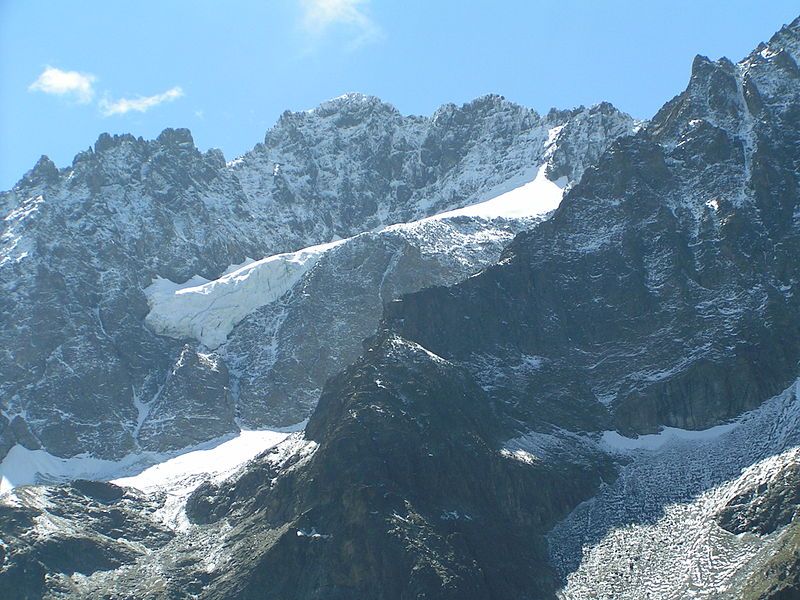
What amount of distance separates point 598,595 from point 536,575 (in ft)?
25.8

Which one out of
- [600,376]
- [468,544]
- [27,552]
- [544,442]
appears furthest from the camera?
[600,376]

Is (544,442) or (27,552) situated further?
(544,442)

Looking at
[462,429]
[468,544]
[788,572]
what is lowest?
[788,572]

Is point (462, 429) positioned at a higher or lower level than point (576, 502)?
higher

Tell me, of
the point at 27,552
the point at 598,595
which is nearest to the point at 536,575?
the point at 598,595

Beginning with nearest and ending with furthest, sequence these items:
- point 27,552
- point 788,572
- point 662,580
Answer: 1. point 788,572
2. point 662,580
3. point 27,552

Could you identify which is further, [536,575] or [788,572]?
[536,575]

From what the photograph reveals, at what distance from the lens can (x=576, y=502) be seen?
168 m

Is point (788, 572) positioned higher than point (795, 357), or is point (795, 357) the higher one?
point (795, 357)

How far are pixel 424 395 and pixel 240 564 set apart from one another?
32.5 m

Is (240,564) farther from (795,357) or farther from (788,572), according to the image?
(795,357)

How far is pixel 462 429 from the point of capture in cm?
17575

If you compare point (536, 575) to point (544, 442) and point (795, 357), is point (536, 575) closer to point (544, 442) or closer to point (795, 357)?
point (544, 442)

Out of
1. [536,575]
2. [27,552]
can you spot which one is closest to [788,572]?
A: [536,575]
